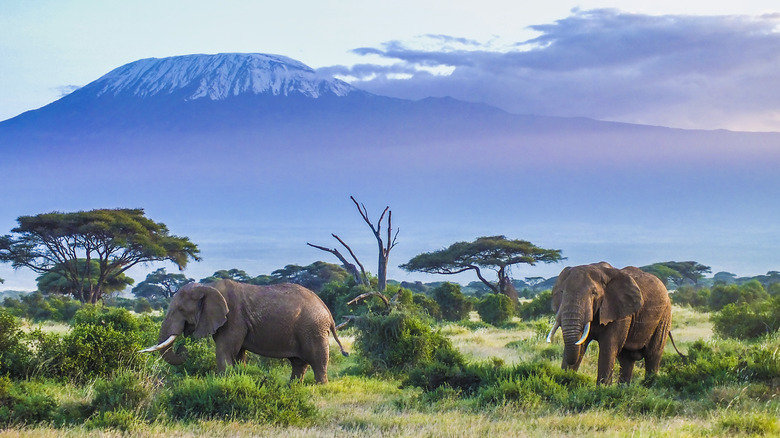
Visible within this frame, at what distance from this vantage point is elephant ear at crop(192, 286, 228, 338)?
48.2 ft

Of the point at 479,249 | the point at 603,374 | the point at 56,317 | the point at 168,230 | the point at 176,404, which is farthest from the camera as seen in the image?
Answer: the point at 479,249

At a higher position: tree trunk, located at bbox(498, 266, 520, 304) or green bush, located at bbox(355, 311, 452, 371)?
green bush, located at bbox(355, 311, 452, 371)

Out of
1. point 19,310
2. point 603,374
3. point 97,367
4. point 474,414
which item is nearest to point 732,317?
point 603,374

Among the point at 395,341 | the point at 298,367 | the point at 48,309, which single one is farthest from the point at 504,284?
the point at 298,367

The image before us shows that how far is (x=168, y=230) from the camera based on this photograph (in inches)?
2015

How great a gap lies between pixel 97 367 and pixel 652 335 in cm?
984

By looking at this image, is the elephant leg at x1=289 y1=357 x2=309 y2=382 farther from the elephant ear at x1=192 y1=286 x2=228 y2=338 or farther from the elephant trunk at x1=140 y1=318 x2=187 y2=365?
the elephant trunk at x1=140 y1=318 x2=187 y2=365

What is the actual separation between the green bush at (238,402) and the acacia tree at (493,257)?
42355 millimetres

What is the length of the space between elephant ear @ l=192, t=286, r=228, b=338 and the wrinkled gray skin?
576 cm

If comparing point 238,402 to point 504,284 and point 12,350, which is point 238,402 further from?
point 504,284

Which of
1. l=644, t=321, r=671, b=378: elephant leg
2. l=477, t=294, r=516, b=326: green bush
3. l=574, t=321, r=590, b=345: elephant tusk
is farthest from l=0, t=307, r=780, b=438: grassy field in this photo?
l=477, t=294, r=516, b=326: green bush

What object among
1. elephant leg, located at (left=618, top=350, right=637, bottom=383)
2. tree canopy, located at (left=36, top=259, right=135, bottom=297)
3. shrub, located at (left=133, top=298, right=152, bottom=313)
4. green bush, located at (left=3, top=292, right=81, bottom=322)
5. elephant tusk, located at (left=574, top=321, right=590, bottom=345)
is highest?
elephant tusk, located at (left=574, top=321, right=590, bottom=345)

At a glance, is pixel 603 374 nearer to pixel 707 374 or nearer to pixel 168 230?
pixel 707 374

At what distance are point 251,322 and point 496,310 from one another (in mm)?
25720
